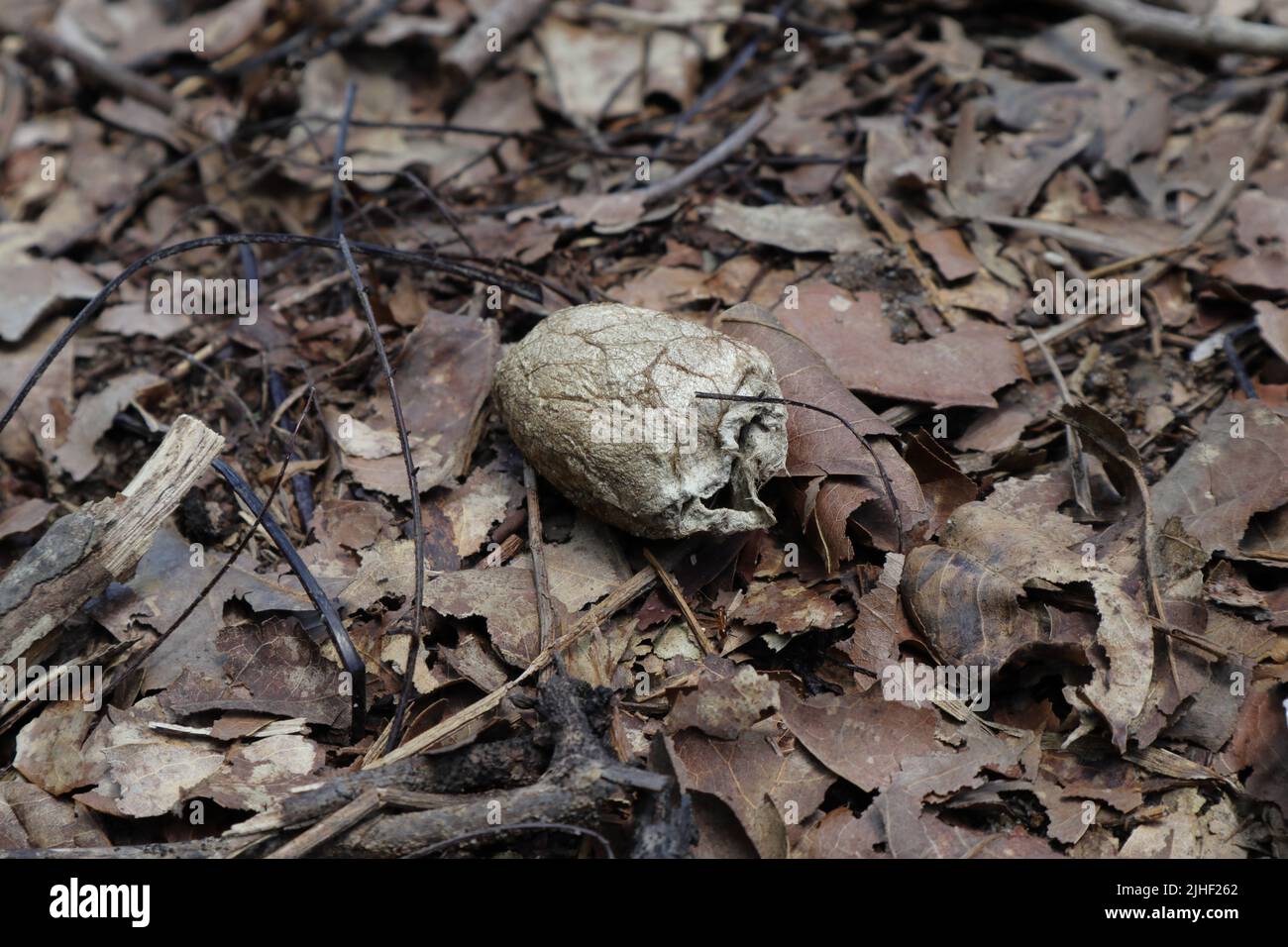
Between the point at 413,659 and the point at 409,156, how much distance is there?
10.6 ft

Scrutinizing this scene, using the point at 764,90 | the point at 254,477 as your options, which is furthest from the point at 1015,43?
the point at 254,477

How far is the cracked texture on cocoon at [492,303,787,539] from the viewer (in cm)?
267

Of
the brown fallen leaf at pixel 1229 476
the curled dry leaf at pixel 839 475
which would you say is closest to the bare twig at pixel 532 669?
the curled dry leaf at pixel 839 475

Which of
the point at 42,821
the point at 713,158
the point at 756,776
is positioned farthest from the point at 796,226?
the point at 42,821

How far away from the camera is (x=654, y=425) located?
2.65m

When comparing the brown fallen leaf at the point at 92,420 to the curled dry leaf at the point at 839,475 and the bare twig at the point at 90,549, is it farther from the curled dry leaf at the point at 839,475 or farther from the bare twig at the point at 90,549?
the curled dry leaf at the point at 839,475

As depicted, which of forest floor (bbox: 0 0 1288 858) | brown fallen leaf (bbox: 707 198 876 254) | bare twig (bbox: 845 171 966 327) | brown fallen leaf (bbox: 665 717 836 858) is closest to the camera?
brown fallen leaf (bbox: 665 717 836 858)

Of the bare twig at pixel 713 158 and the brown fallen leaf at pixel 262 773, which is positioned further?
the bare twig at pixel 713 158

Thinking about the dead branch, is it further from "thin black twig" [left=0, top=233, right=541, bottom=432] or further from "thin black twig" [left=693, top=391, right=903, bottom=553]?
"thin black twig" [left=0, top=233, right=541, bottom=432]

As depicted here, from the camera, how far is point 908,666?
269 cm

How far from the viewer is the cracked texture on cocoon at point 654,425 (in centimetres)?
267

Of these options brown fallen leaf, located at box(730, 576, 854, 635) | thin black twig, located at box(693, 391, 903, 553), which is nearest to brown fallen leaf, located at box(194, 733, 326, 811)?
brown fallen leaf, located at box(730, 576, 854, 635)

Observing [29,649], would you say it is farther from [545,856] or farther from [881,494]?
[881,494]

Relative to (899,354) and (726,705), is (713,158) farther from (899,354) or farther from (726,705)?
(726,705)
